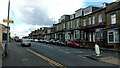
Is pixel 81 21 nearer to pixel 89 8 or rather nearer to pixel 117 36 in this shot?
pixel 89 8

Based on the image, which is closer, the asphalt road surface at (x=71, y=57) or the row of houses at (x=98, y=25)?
the asphalt road surface at (x=71, y=57)

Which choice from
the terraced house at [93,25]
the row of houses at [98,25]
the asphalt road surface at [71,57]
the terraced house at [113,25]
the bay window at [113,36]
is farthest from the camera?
the terraced house at [93,25]

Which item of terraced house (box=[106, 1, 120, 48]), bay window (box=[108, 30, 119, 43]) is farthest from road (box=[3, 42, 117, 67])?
bay window (box=[108, 30, 119, 43])

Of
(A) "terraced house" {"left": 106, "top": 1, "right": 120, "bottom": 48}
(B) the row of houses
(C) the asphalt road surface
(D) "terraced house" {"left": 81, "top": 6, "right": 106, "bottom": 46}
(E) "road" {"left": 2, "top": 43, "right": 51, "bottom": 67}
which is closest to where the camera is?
(E) "road" {"left": 2, "top": 43, "right": 51, "bottom": 67}

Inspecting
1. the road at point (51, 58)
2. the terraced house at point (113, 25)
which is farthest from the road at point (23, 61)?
the terraced house at point (113, 25)

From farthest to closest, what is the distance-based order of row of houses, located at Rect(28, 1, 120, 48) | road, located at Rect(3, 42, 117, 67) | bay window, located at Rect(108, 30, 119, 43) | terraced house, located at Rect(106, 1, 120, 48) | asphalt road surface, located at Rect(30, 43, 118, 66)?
1. row of houses, located at Rect(28, 1, 120, 48)
2. bay window, located at Rect(108, 30, 119, 43)
3. terraced house, located at Rect(106, 1, 120, 48)
4. asphalt road surface, located at Rect(30, 43, 118, 66)
5. road, located at Rect(3, 42, 117, 67)

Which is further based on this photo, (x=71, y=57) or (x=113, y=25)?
(x=113, y=25)

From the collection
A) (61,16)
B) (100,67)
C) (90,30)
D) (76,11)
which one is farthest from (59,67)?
(61,16)

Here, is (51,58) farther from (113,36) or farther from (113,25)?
(113,25)

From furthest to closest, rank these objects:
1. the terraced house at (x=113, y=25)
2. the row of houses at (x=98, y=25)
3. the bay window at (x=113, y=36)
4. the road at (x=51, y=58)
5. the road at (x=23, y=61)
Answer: the row of houses at (x=98, y=25)
the bay window at (x=113, y=36)
the terraced house at (x=113, y=25)
the road at (x=51, y=58)
the road at (x=23, y=61)

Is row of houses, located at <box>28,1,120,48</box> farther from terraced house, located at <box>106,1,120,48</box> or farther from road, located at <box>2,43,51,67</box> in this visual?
road, located at <box>2,43,51,67</box>

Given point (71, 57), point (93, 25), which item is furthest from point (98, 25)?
point (71, 57)

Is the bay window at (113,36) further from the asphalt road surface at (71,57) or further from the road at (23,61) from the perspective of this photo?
the road at (23,61)

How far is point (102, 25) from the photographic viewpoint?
46.8 metres
